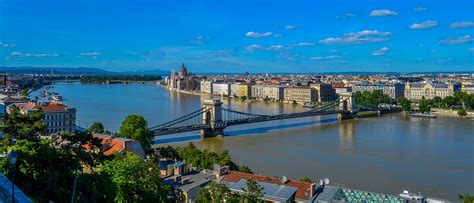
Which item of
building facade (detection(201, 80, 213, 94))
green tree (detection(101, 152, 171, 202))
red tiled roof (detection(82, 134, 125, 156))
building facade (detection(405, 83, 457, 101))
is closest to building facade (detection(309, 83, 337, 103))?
building facade (detection(405, 83, 457, 101))

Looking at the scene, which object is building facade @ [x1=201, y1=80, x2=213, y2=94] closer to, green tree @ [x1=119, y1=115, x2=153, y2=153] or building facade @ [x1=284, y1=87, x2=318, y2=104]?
building facade @ [x1=284, y1=87, x2=318, y2=104]

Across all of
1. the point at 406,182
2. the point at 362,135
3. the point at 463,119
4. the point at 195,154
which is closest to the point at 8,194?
the point at 195,154

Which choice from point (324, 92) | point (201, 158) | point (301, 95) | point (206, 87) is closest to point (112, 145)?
point (201, 158)

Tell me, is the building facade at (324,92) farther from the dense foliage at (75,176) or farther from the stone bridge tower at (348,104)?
the dense foliage at (75,176)

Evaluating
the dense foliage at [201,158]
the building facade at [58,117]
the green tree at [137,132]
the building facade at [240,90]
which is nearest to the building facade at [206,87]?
the building facade at [240,90]

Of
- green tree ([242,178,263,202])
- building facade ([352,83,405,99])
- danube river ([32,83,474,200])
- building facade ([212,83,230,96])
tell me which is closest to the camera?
green tree ([242,178,263,202])

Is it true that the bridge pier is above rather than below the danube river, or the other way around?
above

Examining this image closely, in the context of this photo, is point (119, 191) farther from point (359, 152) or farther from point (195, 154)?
point (359, 152)

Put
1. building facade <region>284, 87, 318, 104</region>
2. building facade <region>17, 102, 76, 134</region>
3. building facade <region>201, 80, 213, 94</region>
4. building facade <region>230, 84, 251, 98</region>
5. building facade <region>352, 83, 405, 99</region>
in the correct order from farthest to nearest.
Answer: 1. building facade <region>201, 80, 213, 94</region>
2. building facade <region>230, 84, 251, 98</region>
3. building facade <region>352, 83, 405, 99</region>
4. building facade <region>284, 87, 318, 104</region>
5. building facade <region>17, 102, 76, 134</region>
